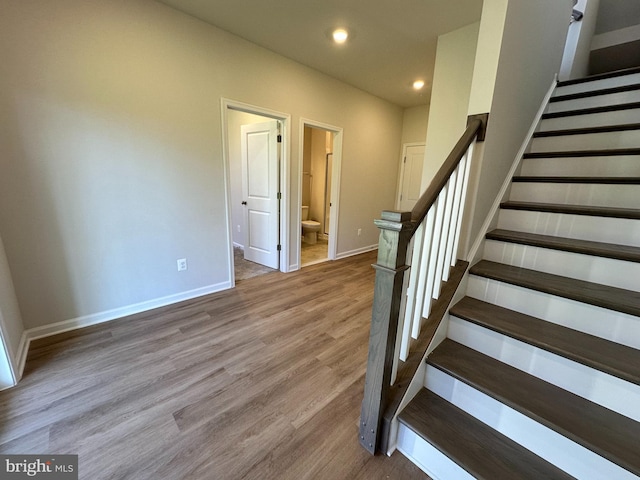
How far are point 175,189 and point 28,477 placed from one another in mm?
2031

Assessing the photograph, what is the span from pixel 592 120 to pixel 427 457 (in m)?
2.66

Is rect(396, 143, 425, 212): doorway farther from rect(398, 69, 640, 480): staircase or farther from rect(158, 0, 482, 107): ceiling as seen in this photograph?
rect(398, 69, 640, 480): staircase

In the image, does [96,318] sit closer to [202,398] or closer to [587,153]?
[202,398]

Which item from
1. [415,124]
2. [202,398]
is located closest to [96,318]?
[202,398]

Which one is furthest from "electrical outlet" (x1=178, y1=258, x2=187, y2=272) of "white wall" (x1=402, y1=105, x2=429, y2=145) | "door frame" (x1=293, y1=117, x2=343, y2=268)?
"white wall" (x1=402, y1=105, x2=429, y2=145)

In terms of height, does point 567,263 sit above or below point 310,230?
above

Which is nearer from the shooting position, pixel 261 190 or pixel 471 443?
pixel 471 443

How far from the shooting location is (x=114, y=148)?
6.93ft

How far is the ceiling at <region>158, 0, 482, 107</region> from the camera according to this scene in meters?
2.11

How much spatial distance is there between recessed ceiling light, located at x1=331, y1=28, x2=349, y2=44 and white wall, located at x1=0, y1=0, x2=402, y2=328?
74 centimetres

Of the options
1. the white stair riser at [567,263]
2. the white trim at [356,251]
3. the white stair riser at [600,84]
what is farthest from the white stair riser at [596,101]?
the white trim at [356,251]

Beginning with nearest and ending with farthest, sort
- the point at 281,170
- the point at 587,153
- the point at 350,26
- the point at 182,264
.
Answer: the point at 587,153, the point at 350,26, the point at 182,264, the point at 281,170

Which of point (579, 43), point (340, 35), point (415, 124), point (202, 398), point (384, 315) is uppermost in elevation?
point (579, 43)

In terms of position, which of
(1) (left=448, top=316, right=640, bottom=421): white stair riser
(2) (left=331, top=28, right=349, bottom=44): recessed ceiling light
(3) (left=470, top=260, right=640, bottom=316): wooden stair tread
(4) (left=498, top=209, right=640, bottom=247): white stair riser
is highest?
(2) (left=331, top=28, right=349, bottom=44): recessed ceiling light
